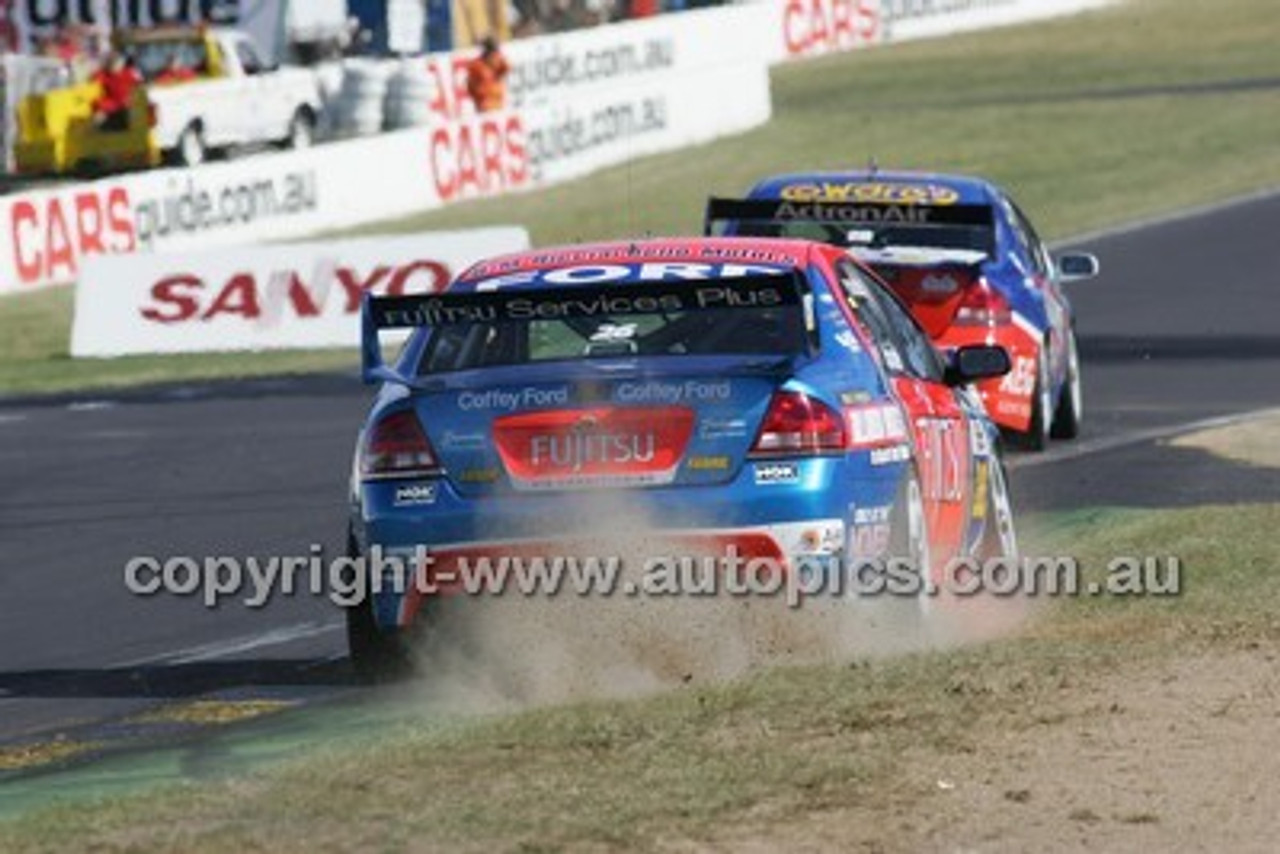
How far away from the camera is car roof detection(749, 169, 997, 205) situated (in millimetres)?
19047

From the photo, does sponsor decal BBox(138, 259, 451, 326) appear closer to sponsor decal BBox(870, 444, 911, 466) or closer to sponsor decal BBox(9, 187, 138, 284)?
sponsor decal BBox(9, 187, 138, 284)

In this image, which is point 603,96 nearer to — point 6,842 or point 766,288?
point 766,288

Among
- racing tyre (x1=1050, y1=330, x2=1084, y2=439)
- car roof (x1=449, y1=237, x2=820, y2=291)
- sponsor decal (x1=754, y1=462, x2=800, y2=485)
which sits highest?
car roof (x1=449, y1=237, x2=820, y2=291)

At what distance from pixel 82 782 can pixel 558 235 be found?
94.9 feet

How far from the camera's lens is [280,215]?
128ft

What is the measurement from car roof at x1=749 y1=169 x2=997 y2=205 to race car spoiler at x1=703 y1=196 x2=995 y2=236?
6cm

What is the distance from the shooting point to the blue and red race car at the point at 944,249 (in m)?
18.9

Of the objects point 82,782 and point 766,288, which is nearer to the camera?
point 82,782

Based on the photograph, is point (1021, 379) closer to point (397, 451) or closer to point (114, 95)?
point (397, 451)

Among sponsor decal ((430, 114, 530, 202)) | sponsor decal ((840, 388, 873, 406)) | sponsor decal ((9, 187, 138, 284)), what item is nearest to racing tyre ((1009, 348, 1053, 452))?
sponsor decal ((840, 388, 873, 406))

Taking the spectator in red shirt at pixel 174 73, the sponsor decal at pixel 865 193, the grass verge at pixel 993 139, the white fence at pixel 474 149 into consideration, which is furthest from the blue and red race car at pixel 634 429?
the spectator in red shirt at pixel 174 73

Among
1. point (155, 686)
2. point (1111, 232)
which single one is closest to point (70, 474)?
point (155, 686)

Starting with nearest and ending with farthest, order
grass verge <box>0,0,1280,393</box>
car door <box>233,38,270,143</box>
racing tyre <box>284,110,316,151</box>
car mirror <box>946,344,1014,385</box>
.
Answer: car mirror <box>946,344,1014,385</box>
grass verge <box>0,0,1280,393</box>
car door <box>233,38,270,143</box>
racing tyre <box>284,110,316,151</box>

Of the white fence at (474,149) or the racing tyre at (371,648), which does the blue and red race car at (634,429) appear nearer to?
the racing tyre at (371,648)
